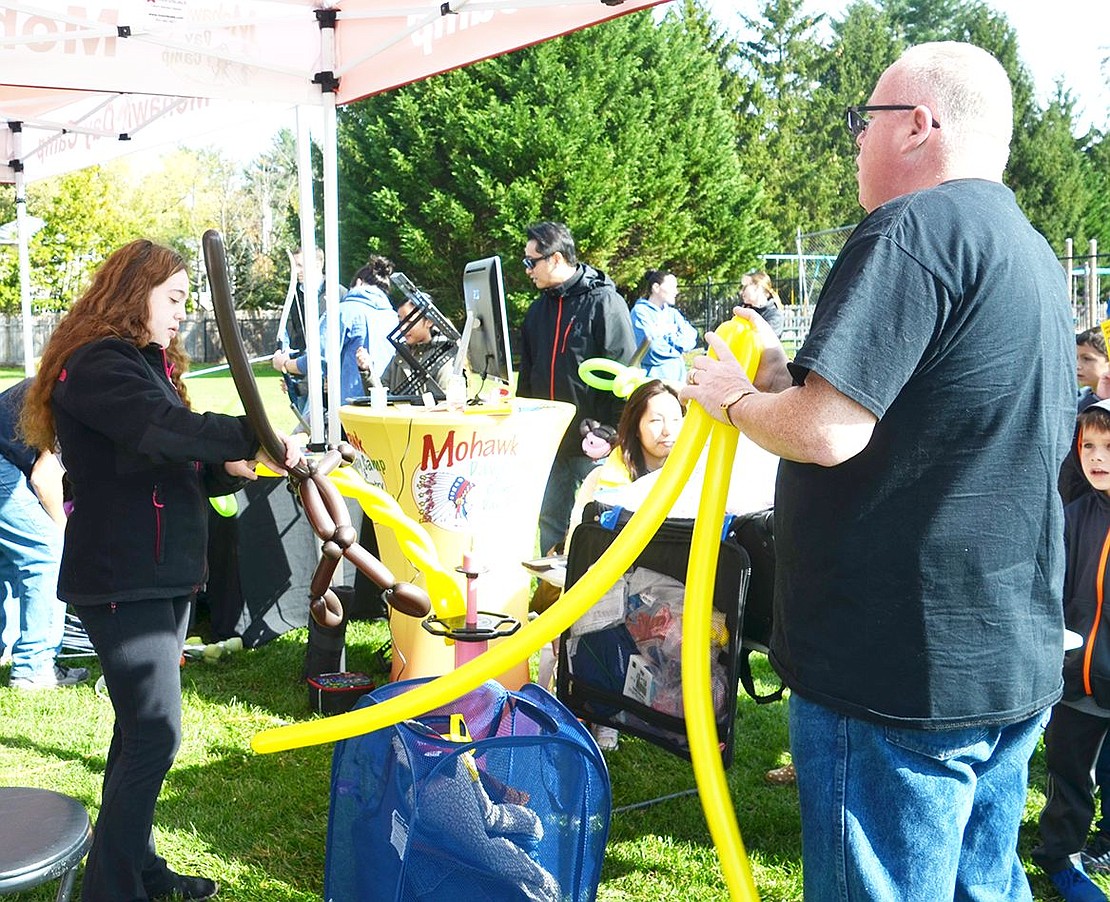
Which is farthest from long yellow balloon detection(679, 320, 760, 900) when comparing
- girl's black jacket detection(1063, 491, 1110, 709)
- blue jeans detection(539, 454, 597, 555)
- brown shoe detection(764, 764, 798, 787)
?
blue jeans detection(539, 454, 597, 555)

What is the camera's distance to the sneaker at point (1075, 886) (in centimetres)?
296

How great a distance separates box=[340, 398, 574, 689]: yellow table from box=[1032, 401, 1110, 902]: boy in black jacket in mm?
2105

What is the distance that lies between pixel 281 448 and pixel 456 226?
80.3ft

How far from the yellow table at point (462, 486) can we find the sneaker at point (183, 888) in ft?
4.86

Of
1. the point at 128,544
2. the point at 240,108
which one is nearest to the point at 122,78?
the point at 240,108

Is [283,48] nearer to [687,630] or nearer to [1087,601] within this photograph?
[687,630]

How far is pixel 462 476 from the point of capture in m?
4.42

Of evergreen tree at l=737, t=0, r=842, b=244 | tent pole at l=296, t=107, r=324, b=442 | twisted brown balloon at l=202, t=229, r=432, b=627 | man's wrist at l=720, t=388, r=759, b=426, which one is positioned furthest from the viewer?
evergreen tree at l=737, t=0, r=842, b=244

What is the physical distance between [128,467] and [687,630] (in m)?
1.42

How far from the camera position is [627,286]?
94.1ft

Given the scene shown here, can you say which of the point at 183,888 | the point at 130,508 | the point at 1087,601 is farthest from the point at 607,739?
the point at 130,508

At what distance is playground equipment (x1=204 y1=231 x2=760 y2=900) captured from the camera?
217cm

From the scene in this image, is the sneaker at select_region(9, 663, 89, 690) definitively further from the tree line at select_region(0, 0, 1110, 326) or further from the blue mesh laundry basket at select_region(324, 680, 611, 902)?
the tree line at select_region(0, 0, 1110, 326)

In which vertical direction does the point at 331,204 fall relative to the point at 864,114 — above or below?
above
